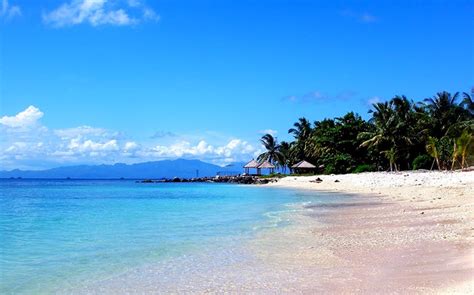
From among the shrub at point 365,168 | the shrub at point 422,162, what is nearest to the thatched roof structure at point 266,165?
the shrub at point 365,168

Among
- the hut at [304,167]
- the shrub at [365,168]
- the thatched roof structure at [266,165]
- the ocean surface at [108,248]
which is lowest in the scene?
the ocean surface at [108,248]

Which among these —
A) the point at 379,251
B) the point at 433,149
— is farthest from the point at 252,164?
the point at 379,251

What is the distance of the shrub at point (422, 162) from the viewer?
49.5 m

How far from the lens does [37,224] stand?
1739 centimetres

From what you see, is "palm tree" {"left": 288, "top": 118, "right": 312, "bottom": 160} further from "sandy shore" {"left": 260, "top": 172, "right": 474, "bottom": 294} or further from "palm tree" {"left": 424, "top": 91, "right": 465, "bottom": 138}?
"sandy shore" {"left": 260, "top": 172, "right": 474, "bottom": 294}

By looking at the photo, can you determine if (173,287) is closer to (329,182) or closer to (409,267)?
(409,267)

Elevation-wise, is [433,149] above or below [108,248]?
above

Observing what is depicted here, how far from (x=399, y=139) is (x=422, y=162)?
11.2ft

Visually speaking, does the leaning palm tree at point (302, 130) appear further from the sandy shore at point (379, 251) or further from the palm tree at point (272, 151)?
the sandy shore at point (379, 251)

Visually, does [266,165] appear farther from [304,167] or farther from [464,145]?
[464,145]

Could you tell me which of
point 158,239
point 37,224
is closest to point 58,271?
point 158,239

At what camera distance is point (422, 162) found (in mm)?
49844

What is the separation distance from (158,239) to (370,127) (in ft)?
169

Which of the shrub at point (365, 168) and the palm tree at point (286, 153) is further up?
the palm tree at point (286, 153)
